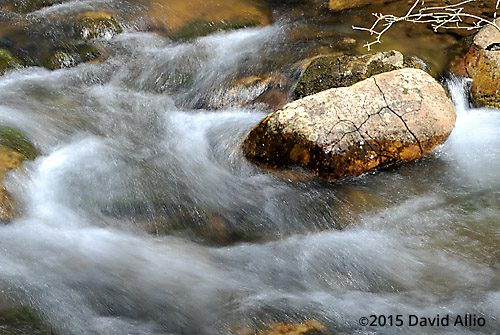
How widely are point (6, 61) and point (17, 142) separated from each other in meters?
2.22

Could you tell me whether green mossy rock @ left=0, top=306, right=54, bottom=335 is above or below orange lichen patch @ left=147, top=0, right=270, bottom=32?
below

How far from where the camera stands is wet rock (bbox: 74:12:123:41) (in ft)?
24.1

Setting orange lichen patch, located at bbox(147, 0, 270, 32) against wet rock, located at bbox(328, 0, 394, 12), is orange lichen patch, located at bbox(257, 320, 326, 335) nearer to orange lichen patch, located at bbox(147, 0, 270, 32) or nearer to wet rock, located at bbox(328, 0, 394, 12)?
orange lichen patch, located at bbox(147, 0, 270, 32)

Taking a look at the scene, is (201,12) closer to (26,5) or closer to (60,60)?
(60,60)

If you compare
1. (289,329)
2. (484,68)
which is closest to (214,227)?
(289,329)

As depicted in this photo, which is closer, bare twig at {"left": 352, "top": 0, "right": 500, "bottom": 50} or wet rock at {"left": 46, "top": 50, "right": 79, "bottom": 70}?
bare twig at {"left": 352, "top": 0, "right": 500, "bottom": 50}

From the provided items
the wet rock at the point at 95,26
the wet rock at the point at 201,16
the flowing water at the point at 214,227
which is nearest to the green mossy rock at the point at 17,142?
the flowing water at the point at 214,227

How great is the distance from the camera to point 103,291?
151 inches

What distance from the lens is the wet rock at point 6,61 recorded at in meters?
6.75

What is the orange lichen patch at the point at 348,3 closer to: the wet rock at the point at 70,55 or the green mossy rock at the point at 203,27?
the green mossy rock at the point at 203,27

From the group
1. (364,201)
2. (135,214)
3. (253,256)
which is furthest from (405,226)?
(135,214)

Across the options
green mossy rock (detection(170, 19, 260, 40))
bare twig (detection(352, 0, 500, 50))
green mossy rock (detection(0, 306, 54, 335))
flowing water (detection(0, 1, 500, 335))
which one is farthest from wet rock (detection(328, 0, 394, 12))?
green mossy rock (detection(0, 306, 54, 335))

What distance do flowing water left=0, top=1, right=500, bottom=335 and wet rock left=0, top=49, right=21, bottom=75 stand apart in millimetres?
244

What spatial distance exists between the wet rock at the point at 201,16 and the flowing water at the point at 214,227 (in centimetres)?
167
